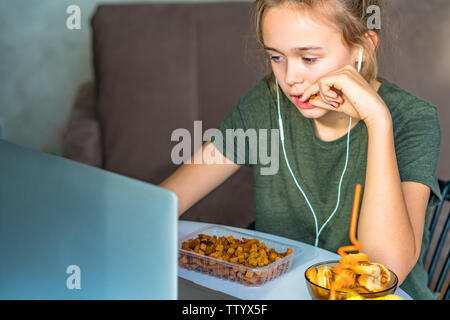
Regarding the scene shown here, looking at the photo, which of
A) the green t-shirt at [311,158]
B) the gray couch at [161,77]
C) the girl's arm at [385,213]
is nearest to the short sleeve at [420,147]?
the green t-shirt at [311,158]

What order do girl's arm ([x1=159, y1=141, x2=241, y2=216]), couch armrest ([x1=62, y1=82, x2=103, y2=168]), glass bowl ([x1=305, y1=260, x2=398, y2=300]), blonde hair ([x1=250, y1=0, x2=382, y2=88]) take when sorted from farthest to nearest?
couch armrest ([x1=62, y1=82, x2=103, y2=168]), girl's arm ([x1=159, y1=141, x2=241, y2=216]), blonde hair ([x1=250, y1=0, x2=382, y2=88]), glass bowl ([x1=305, y1=260, x2=398, y2=300])

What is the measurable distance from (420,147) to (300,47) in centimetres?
33

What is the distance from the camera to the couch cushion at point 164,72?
2.24 meters

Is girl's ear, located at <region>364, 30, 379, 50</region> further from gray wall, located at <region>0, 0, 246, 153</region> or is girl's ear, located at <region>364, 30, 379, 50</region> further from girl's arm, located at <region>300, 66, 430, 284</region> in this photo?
gray wall, located at <region>0, 0, 246, 153</region>

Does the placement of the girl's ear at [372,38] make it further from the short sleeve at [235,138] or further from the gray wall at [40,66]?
the gray wall at [40,66]

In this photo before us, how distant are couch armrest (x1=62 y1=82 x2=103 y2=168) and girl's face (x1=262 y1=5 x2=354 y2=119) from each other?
1.35m

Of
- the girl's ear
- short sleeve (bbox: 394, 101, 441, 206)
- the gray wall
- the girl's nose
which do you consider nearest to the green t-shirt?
short sleeve (bbox: 394, 101, 441, 206)

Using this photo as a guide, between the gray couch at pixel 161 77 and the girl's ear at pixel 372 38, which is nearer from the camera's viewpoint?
the girl's ear at pixel 372 38

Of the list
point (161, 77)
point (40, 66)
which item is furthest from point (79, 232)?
point (40, 66)

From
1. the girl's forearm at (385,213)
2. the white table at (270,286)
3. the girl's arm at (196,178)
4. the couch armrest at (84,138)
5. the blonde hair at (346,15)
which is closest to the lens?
the white table at (270,286)

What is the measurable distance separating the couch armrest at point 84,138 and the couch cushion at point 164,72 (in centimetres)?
7

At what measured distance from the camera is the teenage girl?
954 millimetres
